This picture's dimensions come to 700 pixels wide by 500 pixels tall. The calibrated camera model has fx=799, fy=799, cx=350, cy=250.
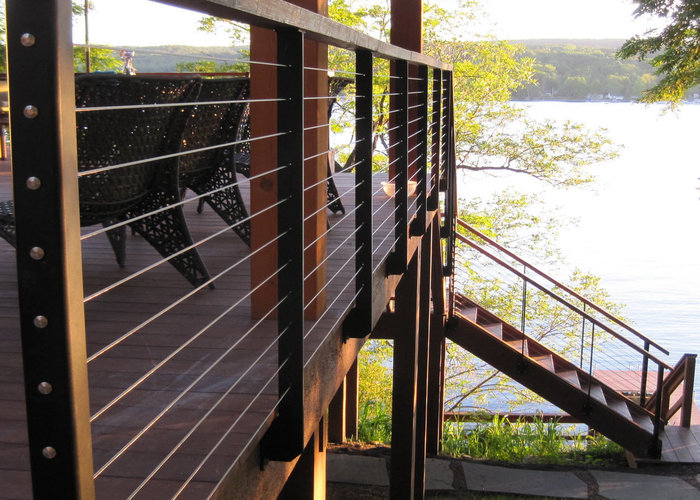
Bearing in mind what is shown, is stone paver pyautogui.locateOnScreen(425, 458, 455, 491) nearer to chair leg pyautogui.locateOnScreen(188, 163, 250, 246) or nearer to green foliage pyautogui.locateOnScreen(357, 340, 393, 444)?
chair leg pyautogui.locateOnScreen(188, 163, 250, 246)

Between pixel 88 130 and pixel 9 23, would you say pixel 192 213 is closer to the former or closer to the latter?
pixel 88 130

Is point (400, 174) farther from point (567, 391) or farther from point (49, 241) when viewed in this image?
point (567, 391)

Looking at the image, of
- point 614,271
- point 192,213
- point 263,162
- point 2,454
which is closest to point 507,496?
point 192,213

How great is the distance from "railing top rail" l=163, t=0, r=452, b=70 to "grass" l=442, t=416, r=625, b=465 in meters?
5.95

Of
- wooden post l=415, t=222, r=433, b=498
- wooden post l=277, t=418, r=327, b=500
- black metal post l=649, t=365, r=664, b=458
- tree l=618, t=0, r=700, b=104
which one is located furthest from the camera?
tree l=618, t=0, r=700, b=104

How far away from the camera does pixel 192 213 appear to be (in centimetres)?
454

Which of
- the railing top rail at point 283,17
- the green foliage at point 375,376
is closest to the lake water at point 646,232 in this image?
the green foliage at point 375,376

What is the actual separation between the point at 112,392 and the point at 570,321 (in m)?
13.6

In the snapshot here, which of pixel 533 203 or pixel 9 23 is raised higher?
pixel 9 23

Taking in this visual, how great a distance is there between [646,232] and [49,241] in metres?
25.3

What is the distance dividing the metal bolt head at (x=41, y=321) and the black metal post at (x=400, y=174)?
6.97 ft

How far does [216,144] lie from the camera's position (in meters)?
3.15

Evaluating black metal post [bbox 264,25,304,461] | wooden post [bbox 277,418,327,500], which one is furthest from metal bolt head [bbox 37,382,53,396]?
wooden post [bbox 277,418,327,500]

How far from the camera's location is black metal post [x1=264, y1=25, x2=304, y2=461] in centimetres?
142
